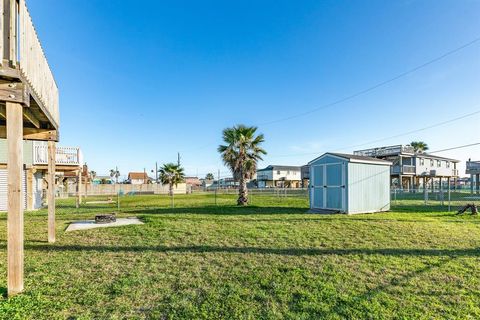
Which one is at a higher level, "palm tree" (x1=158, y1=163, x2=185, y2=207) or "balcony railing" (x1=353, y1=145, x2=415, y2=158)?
"balcony railing" (x1=353, y1=145, x2=415, y2=158)

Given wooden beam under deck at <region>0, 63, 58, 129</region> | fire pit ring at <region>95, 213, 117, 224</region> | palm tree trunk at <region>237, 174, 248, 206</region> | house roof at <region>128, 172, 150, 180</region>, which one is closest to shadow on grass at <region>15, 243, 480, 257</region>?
fire pit ring at <region>95, 213, 117, 224</region>

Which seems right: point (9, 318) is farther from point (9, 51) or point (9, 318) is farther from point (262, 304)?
point (9, 51)

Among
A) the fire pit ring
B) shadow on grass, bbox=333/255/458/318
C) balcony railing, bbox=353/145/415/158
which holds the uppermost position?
balcony railing, bbox=353/145/415/158

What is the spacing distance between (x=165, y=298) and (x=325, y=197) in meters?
10.4

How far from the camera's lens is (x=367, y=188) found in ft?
41.3

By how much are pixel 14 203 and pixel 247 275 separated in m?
3.63

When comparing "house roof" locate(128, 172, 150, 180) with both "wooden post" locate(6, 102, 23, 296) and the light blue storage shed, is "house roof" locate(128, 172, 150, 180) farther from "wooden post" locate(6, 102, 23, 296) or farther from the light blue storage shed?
"wooden post" locate(6, 102, 23, 296)

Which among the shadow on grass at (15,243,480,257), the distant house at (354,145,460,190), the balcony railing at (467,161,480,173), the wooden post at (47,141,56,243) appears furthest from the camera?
the distant house at (354,145,460,190)

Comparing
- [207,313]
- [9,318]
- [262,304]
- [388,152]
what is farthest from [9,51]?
[388,152]

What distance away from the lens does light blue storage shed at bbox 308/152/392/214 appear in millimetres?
11875

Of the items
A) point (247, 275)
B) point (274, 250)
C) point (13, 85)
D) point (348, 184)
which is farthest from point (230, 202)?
point (13, 85)

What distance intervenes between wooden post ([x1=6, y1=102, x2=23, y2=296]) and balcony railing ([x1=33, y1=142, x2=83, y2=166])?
45.2 ft

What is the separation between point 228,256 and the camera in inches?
215

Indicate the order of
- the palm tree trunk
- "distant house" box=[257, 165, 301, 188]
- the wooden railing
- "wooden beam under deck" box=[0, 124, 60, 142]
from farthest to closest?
"distant house" box=[257, 165, 301, 188]
the palm tree trunk
"wooden beam under deck" box=[0, 124, 60, 142]
the wooden railing
